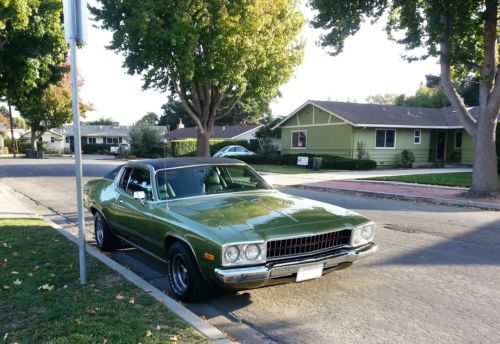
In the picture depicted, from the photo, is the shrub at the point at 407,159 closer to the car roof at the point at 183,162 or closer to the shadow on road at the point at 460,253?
the shadow on road at the point at 460,253

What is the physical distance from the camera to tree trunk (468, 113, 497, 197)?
45.1 ft

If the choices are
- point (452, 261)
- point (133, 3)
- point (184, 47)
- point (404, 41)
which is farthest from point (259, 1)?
point (452, 261)

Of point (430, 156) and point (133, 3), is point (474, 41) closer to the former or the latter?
point (133, 3)

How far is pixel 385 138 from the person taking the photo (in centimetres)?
3027

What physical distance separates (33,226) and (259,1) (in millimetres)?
16894

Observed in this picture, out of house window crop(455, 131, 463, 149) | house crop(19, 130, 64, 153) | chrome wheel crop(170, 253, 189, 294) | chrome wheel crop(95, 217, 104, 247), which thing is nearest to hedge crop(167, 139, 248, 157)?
house window crop(455, 131, 463, 149)

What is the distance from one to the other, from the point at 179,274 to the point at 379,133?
27294mm

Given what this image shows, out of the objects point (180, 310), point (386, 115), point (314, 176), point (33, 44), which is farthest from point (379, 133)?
point (180, 310)

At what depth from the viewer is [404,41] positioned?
50.4 feet

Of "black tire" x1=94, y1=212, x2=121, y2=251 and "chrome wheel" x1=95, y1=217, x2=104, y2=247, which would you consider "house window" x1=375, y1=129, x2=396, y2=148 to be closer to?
"chrome wheel" x1=95, y1=217, x2=104, y2=247

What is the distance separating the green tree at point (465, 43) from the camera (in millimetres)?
13805

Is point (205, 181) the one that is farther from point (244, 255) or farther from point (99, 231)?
point (99, 231)

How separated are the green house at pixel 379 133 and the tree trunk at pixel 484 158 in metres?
14.6

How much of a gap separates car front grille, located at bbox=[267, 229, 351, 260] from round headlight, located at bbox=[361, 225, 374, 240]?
25 cm
